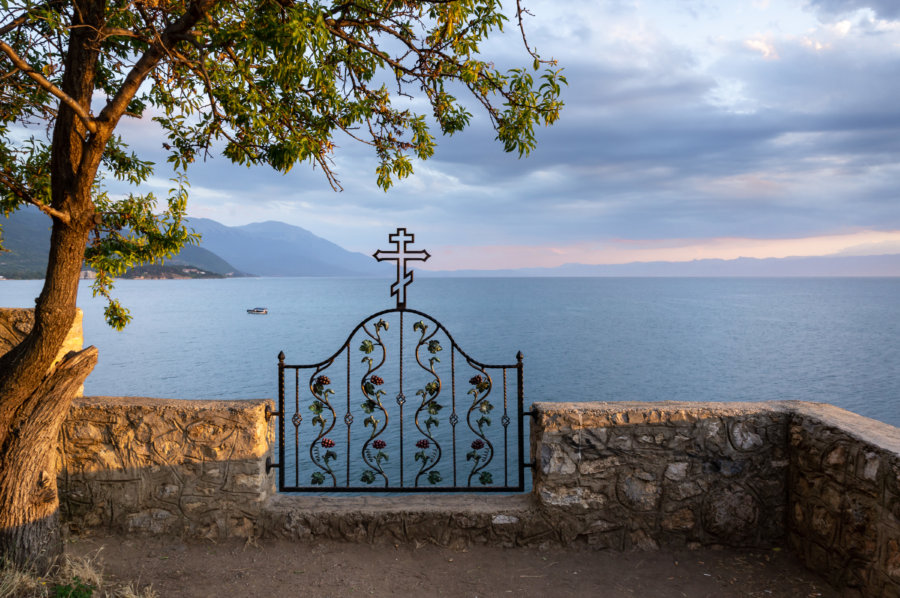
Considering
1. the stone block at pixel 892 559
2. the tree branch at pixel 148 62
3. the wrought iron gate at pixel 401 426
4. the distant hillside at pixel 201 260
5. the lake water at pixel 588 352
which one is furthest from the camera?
the distant hillside at pixel 201 260

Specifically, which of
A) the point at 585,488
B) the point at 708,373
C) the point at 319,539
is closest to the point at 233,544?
the point at 319,539

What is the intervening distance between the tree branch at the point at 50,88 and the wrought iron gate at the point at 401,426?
1.79 metres

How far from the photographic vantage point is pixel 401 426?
3.44m

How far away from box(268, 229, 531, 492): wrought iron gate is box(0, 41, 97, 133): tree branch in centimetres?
179

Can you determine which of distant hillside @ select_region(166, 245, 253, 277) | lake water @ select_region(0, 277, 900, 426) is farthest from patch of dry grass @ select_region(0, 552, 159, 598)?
distant hillside @ select_region(166, 245, 253, 277)

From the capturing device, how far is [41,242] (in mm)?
111188

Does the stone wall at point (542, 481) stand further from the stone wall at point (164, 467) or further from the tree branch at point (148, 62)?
the tree branch at point (148, 62)

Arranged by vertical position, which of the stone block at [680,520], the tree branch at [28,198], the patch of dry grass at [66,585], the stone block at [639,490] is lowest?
the patch of dry grass at [66,585]

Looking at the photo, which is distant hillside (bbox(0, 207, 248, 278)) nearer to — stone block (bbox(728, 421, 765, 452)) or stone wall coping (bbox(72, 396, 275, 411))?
stone wall coping (bbox(72, 396, 275, 411))

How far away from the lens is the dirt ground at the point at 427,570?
3.23m

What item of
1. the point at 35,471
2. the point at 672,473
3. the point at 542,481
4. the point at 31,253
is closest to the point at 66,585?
the point at 35,471

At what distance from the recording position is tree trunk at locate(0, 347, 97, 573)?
3.21m

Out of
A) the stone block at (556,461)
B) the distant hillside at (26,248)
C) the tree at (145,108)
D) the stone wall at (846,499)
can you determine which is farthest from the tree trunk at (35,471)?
the distant hillside at (26,248)

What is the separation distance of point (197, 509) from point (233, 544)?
34 cm
